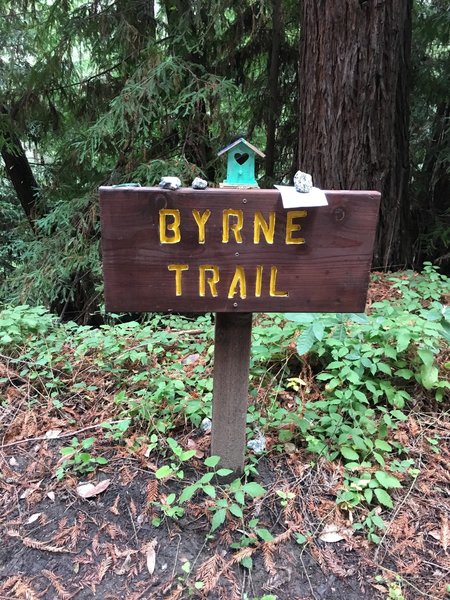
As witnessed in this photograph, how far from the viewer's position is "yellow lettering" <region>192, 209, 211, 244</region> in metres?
1.55

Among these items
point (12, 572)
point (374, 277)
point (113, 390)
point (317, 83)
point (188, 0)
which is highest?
point (188, 0)

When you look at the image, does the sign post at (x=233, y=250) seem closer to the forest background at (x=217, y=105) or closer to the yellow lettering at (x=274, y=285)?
the yellow lettering at (x=274, y=285)

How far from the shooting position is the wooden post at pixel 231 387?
6.02 feet

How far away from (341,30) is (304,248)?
3.00 m

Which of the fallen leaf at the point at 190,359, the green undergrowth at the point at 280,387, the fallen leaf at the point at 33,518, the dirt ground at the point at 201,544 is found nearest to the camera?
the dirt ground at the point at 201,544

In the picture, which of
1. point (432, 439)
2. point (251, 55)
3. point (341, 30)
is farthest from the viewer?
point (251, 55)

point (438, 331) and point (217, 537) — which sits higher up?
point (438, 331)

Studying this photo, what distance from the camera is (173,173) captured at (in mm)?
4262

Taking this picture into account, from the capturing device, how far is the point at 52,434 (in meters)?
2.43

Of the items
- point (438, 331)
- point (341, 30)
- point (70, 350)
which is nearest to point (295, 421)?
point (438, 331)

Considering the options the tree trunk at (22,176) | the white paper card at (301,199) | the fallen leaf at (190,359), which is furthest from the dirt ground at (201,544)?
the tree trunk at (22,176)

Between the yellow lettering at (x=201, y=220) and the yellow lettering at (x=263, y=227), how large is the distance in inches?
6.7

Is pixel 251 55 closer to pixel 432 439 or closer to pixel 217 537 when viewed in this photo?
pixel 432 439

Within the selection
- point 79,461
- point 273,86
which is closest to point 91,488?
point 79,461
